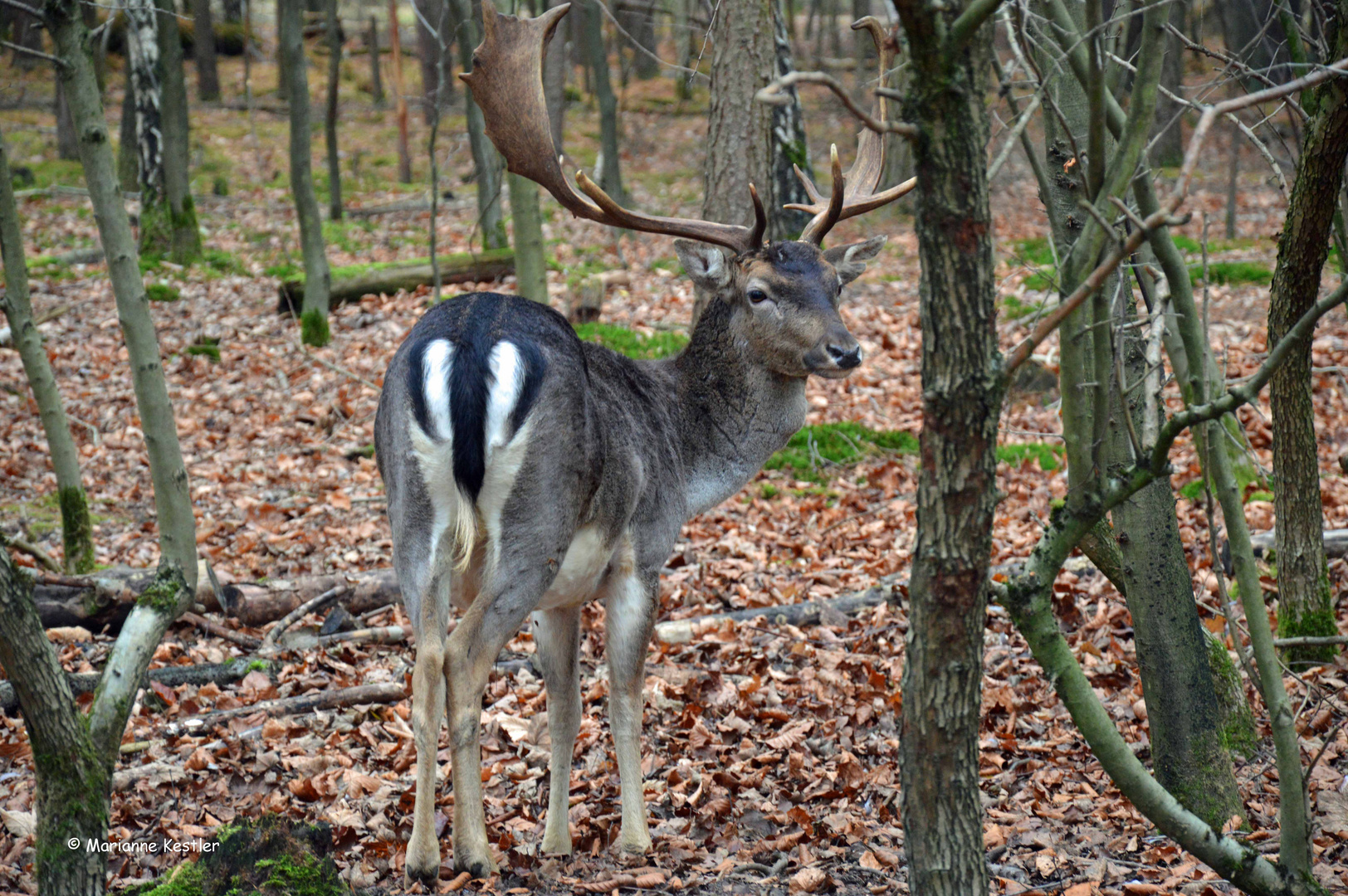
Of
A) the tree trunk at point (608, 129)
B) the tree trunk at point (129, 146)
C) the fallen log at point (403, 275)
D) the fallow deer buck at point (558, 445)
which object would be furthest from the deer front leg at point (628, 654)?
the tree trunk at point (129, 146)

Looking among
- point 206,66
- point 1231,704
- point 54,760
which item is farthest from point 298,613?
point 206,66

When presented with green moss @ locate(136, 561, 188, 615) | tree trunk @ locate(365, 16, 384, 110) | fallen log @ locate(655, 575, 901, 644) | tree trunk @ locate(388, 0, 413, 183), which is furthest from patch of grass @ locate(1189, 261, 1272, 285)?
tree trunk @ locate(365, 16, 384, 110)

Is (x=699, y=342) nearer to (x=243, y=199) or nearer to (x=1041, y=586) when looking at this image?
(x=1041, y=586)

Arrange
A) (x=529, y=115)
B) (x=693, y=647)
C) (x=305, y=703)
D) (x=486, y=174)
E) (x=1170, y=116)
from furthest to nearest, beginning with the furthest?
(x=1170, y=116)
(x=486, y=174)
(x=693, y=647)
(x=305, y=703)
(x=529, y=115)

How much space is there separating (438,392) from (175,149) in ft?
43.1

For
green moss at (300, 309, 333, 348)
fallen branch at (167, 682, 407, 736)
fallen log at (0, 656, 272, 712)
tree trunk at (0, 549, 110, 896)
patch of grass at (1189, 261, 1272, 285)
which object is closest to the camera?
tree trunk at (0, 549, 110, 896)

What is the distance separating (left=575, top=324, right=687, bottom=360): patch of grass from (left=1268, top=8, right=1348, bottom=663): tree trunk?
6.27 m

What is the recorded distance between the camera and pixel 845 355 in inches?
198

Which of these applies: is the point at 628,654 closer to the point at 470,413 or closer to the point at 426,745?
the point at 426,745

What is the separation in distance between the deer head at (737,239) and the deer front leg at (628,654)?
4.59 ft

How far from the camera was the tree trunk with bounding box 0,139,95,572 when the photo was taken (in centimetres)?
619

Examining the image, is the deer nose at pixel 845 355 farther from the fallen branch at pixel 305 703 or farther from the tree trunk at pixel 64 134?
the tree trunk at pixel 64 134

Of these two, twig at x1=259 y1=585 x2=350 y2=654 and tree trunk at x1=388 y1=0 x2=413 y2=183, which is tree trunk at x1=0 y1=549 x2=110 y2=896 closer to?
twig at x1=259 y1=585 x2=350 y2=654

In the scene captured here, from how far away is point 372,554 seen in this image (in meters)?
7.52
